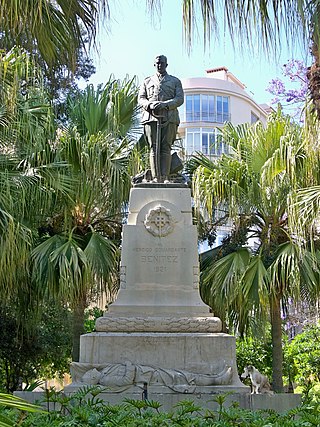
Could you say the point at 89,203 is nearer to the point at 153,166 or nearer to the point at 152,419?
the point at 153,166

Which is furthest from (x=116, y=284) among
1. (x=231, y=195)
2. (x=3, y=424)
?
(x=3, y=424)

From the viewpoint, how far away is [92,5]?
10.2 ft

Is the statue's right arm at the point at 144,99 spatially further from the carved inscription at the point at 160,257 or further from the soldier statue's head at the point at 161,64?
the carved inscription at the point at 160,257

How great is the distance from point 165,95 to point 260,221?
205 inches

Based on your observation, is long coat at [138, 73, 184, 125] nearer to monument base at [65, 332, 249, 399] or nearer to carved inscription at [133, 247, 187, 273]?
carved inscription at [133, 247, 187, 273]

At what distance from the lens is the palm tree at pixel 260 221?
39.6 ft

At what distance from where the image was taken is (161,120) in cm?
987

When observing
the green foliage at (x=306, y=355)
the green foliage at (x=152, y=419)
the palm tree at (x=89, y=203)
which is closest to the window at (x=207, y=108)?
the green foliage at (x=306, y=355)

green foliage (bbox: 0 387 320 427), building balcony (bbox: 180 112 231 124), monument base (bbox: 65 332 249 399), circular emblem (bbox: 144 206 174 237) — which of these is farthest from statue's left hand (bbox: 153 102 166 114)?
building balcony (bbox: 180 112 231 124)

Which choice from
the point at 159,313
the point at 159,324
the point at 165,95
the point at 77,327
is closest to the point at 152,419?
the point at 159,324

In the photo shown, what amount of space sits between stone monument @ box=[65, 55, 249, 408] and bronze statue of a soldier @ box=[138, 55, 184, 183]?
0.6 inches

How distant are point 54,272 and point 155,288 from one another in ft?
11.0

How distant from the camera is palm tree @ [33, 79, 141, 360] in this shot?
1163 cm

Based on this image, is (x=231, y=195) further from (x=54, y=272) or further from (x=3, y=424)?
(x=3, y=424)
